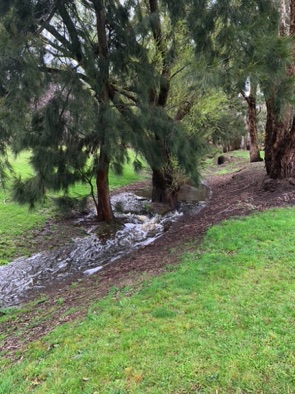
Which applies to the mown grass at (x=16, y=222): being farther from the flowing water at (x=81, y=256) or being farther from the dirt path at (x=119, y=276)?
the dirt path at (x=119, y=276)

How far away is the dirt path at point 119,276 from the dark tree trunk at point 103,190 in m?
1.77

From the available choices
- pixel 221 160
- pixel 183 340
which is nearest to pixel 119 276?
pixel 183 340

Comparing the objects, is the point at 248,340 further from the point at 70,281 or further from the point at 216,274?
the point at 70,281

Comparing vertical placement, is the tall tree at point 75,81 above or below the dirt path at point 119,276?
above

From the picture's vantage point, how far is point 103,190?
24.2 ft

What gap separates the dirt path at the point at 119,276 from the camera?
3.35 meters

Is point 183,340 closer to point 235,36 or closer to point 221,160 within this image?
point 235,36

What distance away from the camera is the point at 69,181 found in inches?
261

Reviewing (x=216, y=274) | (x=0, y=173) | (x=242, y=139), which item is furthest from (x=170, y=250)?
(x=242, y=139)

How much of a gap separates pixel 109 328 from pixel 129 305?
411 millimetres

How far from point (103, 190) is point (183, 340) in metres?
5.18

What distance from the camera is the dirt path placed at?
3.35m

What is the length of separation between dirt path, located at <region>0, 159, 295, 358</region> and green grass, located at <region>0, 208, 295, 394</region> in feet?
1.00

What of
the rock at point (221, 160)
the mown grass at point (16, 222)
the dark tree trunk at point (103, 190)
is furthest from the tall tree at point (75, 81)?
the rock at point (221, 160)
